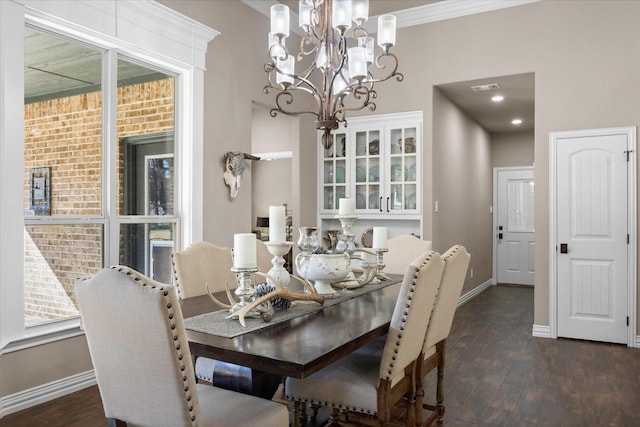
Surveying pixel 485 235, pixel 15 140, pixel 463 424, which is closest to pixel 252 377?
pixel 463 424

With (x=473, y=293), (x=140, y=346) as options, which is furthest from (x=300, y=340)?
(x=473, y=293)

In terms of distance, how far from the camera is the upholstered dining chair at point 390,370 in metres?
1.87

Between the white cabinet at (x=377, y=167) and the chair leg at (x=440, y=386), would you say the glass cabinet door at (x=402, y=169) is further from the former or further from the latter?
the chair leg at (x=440, y=386)

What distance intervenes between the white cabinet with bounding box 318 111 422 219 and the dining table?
3.10m

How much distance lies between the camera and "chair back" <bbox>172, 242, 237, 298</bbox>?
262 centimetres

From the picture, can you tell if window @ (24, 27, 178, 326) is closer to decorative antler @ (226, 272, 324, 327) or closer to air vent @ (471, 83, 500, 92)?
decorative antler @ (226, 272, 324, 327)

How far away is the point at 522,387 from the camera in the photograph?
126 inches

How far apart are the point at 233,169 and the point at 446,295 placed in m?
2.59

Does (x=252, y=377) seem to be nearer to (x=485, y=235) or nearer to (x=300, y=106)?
(x=300, y=106)

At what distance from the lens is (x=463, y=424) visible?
263 centimetres

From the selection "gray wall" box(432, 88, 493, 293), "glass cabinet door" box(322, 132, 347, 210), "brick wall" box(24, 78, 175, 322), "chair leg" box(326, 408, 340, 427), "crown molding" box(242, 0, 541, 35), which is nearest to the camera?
"chair leg" box(326, 408, 340, 427)

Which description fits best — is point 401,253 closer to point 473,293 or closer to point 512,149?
point 473,293

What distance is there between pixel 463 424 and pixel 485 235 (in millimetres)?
5517

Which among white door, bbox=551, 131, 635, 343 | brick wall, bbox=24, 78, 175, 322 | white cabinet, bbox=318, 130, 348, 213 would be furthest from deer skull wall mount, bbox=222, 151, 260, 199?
white door, bbox=551, 131, 635, 343
